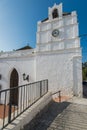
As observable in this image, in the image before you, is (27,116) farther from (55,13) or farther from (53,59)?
(55,13)

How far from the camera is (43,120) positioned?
4090 mm

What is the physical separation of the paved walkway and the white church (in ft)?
10.5

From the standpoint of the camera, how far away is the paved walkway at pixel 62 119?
3.64 metres

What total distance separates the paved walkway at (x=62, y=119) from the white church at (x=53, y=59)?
125 inches

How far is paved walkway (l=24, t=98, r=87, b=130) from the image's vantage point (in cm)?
364

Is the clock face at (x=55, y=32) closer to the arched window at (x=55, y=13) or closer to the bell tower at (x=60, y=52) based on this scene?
the bell tower at (x=60, y=52)

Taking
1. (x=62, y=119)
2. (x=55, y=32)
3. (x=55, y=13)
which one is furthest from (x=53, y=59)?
(x=62, y=119)

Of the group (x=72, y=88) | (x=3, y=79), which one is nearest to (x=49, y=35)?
(x=72, y=88)

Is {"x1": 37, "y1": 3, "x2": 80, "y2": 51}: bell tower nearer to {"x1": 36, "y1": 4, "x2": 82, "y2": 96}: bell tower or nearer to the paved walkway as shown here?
{"x1": 36, "y1": 4, "x2": 82, "y2": 96}: bell tower

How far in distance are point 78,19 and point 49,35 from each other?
2.52 m

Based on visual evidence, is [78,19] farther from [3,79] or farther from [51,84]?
[3,79]

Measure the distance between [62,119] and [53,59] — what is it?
17.4ft

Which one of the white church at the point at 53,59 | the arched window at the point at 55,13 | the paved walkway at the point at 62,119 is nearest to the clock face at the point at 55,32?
the white church at the point at 53,59

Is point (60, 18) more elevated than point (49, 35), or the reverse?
point (60, 18)
